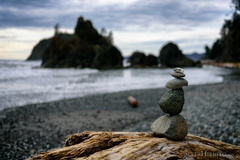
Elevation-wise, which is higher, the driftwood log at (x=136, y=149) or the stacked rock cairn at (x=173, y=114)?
the stacked rock cairn at (x=173, y=114)

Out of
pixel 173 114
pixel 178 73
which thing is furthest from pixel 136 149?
pixel 178 73

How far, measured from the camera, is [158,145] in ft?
12.3

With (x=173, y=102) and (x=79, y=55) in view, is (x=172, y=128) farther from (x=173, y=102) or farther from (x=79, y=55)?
(x=79, y=55)

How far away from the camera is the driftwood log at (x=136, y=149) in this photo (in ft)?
11.4

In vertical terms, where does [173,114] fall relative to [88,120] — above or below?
above

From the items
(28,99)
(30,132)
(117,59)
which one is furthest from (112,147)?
(117,59)

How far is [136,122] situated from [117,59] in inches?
2802

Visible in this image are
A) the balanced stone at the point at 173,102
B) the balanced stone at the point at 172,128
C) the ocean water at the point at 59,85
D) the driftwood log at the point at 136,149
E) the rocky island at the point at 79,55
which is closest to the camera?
the driftwood log at the point at 136,149

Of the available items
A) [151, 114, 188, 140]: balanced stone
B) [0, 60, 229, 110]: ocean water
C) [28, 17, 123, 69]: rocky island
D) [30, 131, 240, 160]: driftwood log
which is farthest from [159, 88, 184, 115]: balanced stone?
[28, 17, 123, 69]: rocky island

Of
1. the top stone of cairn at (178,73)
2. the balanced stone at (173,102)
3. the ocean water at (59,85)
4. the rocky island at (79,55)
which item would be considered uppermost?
the rocky island at (79,55)

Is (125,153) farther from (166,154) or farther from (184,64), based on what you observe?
(184,64)

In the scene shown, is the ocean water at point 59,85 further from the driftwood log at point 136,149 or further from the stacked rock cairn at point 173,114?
the stacked rock cairn at point 173,114

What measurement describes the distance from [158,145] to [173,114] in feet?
3.18

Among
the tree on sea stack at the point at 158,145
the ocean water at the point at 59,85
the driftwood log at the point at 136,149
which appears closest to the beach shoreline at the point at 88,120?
the ocean water at the point at 59,85
